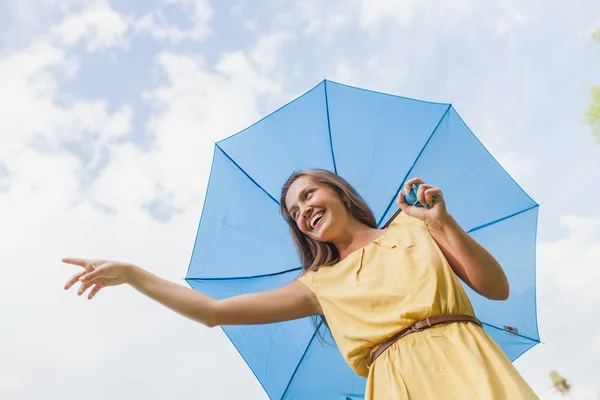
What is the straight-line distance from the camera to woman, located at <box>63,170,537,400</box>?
7.35ft

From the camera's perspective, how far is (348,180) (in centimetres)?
366

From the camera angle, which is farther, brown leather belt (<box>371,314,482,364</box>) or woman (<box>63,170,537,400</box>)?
brown leather belt (<box>371,314,482,364</box>)

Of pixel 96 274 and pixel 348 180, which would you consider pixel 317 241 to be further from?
pixel 96 274

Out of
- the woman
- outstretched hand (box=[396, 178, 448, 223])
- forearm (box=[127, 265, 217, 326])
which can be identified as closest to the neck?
the woman

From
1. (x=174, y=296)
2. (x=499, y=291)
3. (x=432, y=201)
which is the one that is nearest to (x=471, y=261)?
(x=499, y=291)

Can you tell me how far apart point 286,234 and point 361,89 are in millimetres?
1031

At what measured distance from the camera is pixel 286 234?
3559mm

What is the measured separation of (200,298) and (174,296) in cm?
12

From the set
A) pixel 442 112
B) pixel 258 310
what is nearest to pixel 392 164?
pixel 442 112

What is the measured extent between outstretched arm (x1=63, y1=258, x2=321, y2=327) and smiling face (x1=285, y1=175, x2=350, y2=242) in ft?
0.95

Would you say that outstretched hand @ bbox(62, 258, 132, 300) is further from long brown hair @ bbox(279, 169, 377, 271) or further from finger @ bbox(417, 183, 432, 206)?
finger @ bbox(417, 183, 432, 206)

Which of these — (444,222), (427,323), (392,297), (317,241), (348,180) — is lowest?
(427,323)

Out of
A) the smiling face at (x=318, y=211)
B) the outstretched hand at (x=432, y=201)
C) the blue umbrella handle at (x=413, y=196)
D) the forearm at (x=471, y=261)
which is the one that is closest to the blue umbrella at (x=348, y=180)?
the smiling face at (x=318, y=211)

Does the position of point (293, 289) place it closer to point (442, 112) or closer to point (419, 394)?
point (419, 394)
